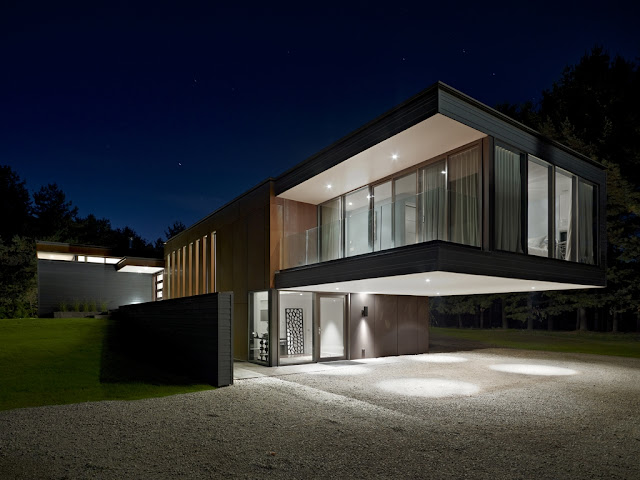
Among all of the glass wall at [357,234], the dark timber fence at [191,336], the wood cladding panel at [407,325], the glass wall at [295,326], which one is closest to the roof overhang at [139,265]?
the dark timber fence at [191,336]

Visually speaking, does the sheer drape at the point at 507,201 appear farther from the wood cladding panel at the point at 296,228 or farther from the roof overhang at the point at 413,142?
the wood cladding panel at the point at 296,228

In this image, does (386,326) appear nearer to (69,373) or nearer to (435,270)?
(435,270)

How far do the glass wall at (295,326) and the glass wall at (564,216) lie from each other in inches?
308

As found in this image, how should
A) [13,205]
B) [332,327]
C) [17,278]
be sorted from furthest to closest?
[13,205]
[17,278]
[332,327]

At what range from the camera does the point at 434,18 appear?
10281 cm

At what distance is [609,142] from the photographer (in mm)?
25609

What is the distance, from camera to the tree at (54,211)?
132 feet

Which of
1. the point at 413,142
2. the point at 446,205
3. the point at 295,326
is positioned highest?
the point at 413,142

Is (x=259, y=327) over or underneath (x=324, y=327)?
over

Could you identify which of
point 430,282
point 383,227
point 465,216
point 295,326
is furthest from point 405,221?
point 295,326

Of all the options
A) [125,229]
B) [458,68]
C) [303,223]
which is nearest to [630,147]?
[303,223]

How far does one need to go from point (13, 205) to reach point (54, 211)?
448cm

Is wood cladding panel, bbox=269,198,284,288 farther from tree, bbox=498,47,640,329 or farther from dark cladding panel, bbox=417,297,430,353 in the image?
tree, bbox=498,47,640,329

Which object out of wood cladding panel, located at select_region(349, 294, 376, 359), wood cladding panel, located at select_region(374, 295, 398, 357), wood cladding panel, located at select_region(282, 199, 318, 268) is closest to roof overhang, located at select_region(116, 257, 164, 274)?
wood cladding panel, located at select_region(282, 199, 318, 268)
